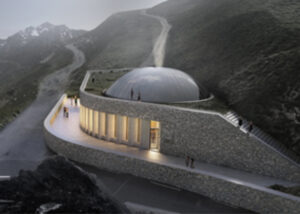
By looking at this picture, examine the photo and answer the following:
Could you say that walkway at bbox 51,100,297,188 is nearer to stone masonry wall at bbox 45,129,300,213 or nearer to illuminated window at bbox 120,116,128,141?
stone masonry wall at bbox 45,129,300,213

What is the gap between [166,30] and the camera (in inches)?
3730

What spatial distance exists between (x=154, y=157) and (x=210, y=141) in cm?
513

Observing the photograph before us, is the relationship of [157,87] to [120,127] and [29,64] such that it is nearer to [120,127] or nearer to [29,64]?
[120,127]

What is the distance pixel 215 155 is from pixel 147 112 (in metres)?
7.15

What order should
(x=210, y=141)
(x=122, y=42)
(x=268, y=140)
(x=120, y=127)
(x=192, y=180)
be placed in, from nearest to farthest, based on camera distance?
(x=192, y=180)
(x=210, y=141)
(x=268, y=140)
(x=120, y=127)
(x=122, y=42)

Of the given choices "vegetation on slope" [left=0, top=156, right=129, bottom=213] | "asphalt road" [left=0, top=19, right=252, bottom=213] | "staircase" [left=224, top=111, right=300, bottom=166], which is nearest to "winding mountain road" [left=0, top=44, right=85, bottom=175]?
"asphalt road" [left=0, top=19, right=252, bottom=213]

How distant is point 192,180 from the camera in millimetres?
22219

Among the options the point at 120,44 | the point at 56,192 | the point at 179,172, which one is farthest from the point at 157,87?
the point at 120,44

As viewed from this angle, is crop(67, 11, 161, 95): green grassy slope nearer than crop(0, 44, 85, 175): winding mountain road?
No

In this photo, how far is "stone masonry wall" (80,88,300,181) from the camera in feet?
73.7

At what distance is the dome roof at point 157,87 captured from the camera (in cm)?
2902

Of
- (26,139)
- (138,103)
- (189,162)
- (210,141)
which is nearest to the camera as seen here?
(210,141)

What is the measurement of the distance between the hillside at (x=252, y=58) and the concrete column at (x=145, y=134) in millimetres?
11134

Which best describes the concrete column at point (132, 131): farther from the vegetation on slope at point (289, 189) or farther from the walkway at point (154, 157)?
the vegetation on slope at point (289, 189)
